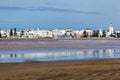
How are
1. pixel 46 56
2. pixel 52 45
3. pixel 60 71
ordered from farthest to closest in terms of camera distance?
1. pixel 52 45
2. pixel 46 56
3. pixel 60 71

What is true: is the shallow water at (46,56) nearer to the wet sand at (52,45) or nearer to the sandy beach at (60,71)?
the sandy beach at (60,71)

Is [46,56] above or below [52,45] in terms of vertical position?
above

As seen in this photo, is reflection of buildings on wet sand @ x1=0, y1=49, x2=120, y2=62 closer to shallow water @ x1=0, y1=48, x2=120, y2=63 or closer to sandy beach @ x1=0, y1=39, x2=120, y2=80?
shallow water @ x1=0, y1=48, x2=120, y2=63

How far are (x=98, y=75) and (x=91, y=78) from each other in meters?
0.70

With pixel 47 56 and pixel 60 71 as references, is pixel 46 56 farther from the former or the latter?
pixel 60 71

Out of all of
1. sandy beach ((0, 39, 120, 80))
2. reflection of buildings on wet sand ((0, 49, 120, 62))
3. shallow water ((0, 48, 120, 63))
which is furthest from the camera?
reflection of buildings on wet sand ((0, 49, 120, 62))

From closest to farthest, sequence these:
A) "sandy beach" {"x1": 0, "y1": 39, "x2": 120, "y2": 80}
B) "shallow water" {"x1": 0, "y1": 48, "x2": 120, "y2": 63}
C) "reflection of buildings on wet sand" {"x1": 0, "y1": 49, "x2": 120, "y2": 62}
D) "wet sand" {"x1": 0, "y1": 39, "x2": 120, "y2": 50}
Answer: "sandy beach" {"x1": 0, "y1": 39, "x2": 120, "y2": 80} → "shallow water" {"x1": 0, "y1": 48, "x2": 120, "y2": 63} → "reflection of buildings on wet sand" {"x1": 0, "y1": 49, "x2": 120, "y2": 62} → "wet sand" {"x1": 0, "y1": 39, "x2": 120, "y2": 50}

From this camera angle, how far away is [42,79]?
32.0 feet

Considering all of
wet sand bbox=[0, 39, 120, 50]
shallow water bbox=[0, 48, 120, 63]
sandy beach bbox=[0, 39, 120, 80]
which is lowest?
wet sand bbox=[0, 39, 120, 50]

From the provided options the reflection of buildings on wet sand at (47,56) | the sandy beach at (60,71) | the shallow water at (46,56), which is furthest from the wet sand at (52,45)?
the sandy beach at (60,71)

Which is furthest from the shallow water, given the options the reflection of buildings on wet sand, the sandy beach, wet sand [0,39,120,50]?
wet sand [0,39,120,50]

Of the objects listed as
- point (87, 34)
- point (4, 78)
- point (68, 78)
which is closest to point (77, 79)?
point (68, 78)

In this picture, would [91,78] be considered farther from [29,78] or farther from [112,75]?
[29,78]

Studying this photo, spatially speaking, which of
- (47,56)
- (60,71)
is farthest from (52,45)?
(60,71)
